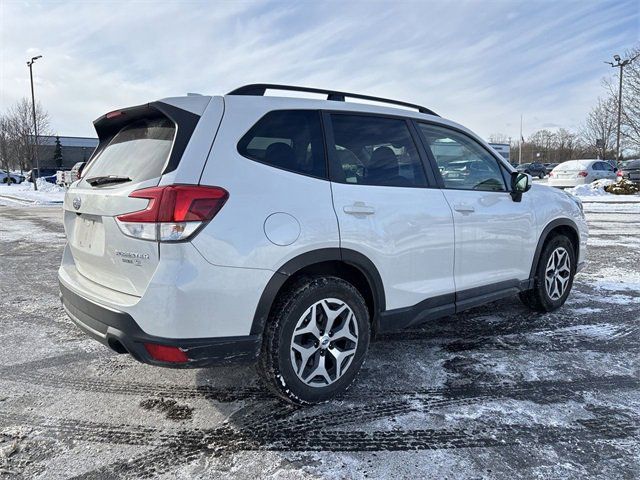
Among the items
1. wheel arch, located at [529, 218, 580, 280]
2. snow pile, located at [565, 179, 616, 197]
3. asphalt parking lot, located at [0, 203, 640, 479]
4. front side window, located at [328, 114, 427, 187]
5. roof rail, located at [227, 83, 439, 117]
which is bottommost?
asphalt parking lot, located at [0, 203, 640, 479]

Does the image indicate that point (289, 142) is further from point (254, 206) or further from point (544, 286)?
point (544, 286)

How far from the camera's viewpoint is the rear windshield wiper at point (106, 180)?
9.14 ft

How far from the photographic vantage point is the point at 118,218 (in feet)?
8.57

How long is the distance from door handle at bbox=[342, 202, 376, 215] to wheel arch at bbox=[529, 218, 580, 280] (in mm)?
2210

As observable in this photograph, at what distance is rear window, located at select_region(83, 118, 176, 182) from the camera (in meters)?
2.66

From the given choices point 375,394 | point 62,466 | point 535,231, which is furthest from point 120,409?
point 535,231

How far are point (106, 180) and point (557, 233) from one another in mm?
4218

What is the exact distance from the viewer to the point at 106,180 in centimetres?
292

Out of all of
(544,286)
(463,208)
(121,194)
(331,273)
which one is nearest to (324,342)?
(331,273)

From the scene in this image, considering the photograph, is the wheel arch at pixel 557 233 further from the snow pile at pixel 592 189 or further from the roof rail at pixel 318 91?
the snow pile at pixel 592 189

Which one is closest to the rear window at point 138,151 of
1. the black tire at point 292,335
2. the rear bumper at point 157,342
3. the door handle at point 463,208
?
the rear bumper at point 157,342

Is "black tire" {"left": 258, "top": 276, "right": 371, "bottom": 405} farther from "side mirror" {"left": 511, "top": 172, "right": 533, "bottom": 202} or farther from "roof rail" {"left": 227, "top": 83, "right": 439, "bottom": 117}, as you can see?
"side mirror" {"left": 511, "top": 172, "right": 533, "bottom": 202}

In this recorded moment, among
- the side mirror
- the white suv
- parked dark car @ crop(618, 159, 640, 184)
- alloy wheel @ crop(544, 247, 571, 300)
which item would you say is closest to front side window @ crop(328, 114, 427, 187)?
the white suv

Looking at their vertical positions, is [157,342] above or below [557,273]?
above
